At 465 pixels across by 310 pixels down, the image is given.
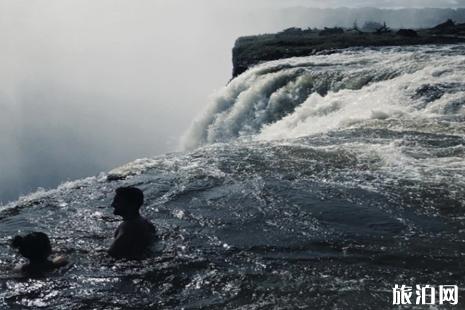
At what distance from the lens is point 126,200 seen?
263 inches

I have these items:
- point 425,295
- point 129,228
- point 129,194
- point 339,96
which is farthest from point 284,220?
point 339,96

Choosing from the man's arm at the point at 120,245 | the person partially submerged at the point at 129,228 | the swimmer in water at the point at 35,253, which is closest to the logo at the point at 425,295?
the person partially submerged at the point at 129,228

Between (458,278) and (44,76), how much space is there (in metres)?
185

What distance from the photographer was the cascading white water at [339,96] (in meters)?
14.8


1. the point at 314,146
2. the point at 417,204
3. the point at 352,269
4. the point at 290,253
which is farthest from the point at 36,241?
the point at 314,146

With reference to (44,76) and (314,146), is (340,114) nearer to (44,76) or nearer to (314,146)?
(314,146)

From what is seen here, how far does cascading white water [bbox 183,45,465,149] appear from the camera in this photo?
48.6 ft

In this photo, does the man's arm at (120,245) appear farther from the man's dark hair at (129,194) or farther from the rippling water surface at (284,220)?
the man's dark hair at (129,194)

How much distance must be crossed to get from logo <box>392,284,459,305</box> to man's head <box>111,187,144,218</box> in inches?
127

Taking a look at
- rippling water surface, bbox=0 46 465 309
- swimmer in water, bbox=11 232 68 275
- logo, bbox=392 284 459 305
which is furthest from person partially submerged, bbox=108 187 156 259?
logo, bbox=392 284 459 305

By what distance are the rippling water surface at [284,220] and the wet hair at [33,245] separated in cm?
30

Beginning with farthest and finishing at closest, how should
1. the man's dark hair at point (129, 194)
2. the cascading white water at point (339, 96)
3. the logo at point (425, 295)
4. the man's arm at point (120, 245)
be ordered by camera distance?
the cascading white water at point (339, 96) → the man's arm at point (120, 245) → the man's dark hair at point (129, 194) → the logo at point (425, 295)

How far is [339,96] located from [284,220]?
37.0 feet

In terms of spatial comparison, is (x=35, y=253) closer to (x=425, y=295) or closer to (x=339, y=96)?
(x=425, y=295)
